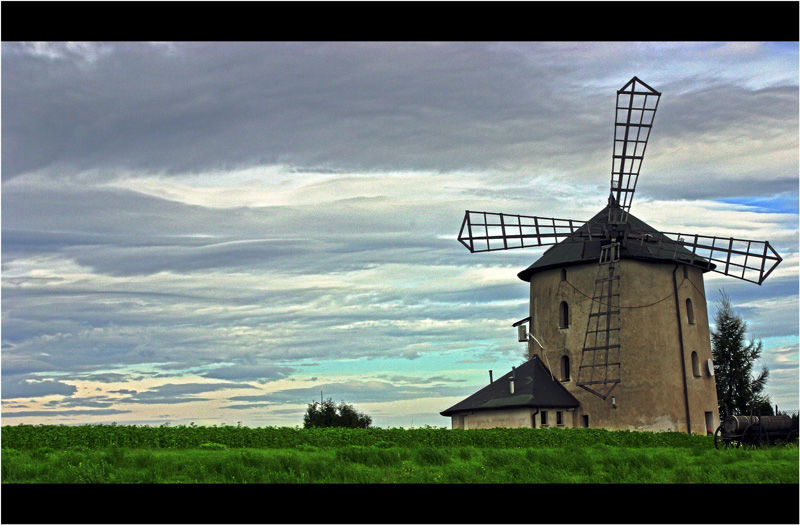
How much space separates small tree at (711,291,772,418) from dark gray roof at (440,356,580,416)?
24.1m

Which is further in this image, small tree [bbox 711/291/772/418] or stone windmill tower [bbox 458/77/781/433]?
small tree [bbox 711/291/772/418]

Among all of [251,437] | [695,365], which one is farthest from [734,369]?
[251,437]

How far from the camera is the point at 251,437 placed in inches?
995

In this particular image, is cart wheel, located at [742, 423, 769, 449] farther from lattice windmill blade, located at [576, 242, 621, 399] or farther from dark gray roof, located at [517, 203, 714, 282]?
dark gray roof, located at [517, 203, 714, 282]

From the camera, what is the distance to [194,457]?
2052 centimetres

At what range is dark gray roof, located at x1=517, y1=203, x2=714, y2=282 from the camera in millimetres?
40594

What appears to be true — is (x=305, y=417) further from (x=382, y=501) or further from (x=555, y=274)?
(x=382, y=501)

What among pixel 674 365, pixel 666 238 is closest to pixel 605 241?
pixel 666 238

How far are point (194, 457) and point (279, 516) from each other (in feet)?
28.6

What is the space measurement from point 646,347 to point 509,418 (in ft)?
25.4

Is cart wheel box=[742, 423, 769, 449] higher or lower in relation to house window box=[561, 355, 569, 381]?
lower

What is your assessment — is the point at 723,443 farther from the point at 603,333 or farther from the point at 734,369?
the point at 734,369

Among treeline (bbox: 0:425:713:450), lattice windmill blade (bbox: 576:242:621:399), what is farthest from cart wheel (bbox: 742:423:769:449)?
lattice windmill blade (bbox: 576:242:621:399)

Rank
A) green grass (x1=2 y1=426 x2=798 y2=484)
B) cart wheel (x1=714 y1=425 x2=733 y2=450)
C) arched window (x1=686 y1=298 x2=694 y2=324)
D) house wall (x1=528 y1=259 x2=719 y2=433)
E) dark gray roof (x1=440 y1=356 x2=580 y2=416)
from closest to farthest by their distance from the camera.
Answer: green grass (x1=2 y1=426 x2=798 y2=484) < cart wheel (x1=714 y1=425 x2=733 y2=450) < dark gray roof (x1=440 y1=356 x2=580 y2=416) < house wall (x1=528 y1=259 x2=719 y2=433) < arched window (x1=686 y1=298 x2=694 y2=324)
